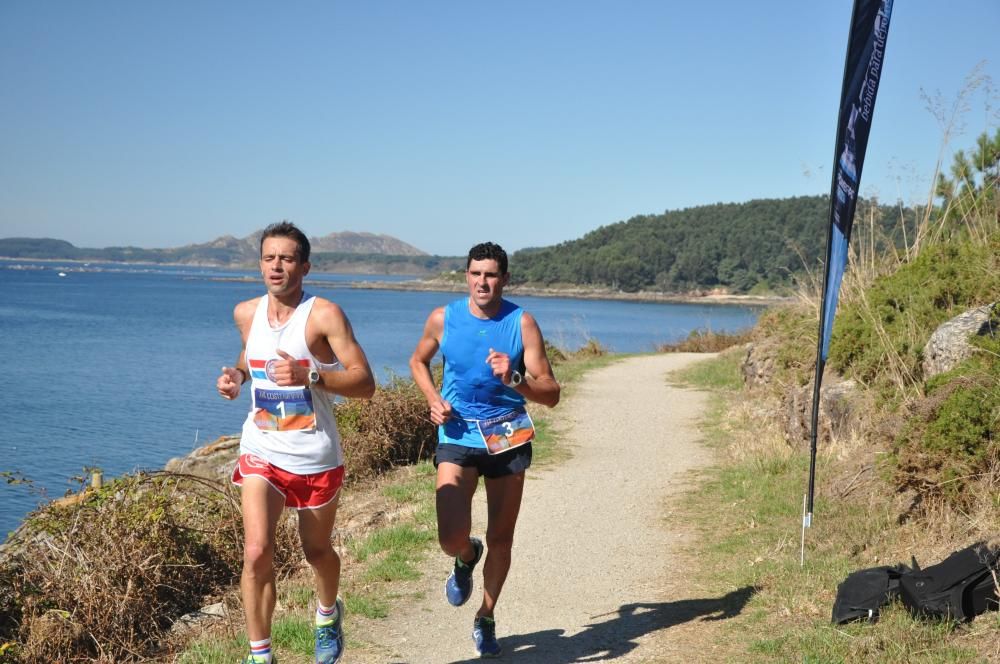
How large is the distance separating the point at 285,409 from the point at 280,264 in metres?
0.68

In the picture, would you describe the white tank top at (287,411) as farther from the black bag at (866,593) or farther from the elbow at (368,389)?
the black bag at (866,593)

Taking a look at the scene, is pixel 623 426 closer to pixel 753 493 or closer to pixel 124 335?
pixel 753 493

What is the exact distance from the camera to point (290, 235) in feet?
14.9

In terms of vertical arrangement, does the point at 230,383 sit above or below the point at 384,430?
above

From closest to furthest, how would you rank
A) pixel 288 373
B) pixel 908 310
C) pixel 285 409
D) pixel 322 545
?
pixel 288 373
pixel 285 409
pixel 322 545
pixel 908 310

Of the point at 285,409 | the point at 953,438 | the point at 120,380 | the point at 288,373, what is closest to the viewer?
the point at 288,373

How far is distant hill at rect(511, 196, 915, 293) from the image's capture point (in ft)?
344

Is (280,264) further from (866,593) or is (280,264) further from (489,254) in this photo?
(866,593)

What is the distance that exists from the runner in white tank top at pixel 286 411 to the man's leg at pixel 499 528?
0.92 meters

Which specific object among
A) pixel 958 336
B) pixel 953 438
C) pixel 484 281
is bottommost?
pixel 953 438

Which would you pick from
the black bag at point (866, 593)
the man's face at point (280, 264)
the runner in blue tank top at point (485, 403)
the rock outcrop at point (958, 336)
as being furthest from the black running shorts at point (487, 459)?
the rock outcrop at point (958, 336)

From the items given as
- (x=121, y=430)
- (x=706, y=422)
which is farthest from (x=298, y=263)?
(x=121, y=430)

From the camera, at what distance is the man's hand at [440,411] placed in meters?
4.82

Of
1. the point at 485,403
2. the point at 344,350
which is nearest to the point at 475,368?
the point at 485,403
